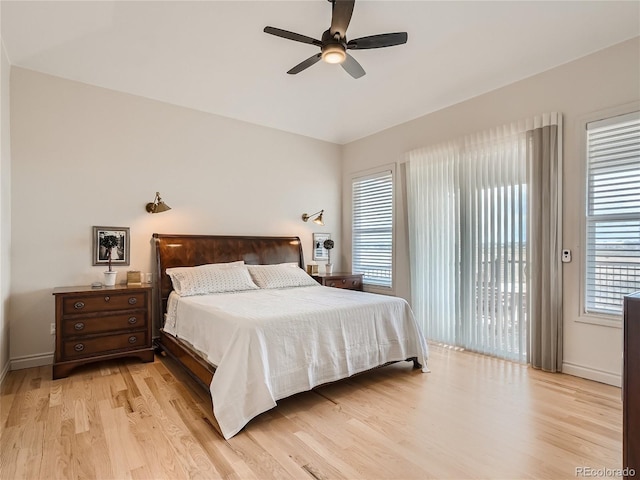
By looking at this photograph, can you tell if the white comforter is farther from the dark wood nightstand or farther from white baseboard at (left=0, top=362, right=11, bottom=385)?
white baseboard at (left=0, top=362, right=11, bottom=385)

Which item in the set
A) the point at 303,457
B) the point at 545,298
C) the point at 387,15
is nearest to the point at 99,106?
the point at 387,15

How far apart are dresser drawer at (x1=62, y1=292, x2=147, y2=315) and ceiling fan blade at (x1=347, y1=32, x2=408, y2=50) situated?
9.85 feet

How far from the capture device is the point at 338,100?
14.3 feet

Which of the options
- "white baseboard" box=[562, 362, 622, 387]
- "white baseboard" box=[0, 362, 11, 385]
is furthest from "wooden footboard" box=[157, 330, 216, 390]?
"white baseboard" box=[562, 362, 622, 387]

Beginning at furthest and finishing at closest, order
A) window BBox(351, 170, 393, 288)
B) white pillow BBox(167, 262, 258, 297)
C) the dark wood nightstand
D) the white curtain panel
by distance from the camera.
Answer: window BBox(351, 170, 393, 288) < the dark wood nightstand < white pillow BBox(167, 262, 258, 297) < the white curtain panel

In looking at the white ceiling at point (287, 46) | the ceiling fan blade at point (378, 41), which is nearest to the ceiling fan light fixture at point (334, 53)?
the ceiling fan blade at point (378, 41)

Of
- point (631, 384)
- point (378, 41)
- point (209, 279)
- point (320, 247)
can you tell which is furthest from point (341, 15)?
point (320, 247)

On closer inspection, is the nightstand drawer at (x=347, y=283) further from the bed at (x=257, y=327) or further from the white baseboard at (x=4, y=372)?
the white baseboard at (x=4, y=372)

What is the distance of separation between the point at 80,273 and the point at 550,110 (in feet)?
16.2

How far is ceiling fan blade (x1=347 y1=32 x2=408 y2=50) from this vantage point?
248 cm

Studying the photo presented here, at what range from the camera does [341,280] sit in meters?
4.83

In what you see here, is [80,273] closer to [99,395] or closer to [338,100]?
[99,395]

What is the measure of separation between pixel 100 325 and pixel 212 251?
1412 millimetres

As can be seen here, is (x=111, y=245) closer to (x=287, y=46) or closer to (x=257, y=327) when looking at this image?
(x=257, y=327)
